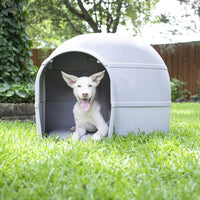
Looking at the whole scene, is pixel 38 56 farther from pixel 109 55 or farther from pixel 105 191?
pixel 105 191

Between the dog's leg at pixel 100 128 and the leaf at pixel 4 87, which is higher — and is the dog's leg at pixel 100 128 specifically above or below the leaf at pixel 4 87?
below

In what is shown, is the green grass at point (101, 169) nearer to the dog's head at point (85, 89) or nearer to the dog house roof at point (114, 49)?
the dog's head at point (85, 89)

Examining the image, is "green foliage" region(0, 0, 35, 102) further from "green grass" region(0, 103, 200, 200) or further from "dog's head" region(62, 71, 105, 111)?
"green grass" region(0, 103, 200, 200)

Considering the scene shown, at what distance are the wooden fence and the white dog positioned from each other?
9.28m

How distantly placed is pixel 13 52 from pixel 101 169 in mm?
3511

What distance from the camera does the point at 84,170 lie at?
1937 mm

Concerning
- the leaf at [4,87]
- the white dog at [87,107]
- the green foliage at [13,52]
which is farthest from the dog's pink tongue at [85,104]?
the leaf at [4,87]

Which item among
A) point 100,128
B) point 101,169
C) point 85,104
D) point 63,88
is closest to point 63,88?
point 63,88

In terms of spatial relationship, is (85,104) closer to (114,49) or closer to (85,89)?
(85,89)

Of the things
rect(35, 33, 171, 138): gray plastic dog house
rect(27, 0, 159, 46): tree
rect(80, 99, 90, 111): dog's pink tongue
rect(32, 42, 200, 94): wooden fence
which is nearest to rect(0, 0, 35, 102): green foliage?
rect(35, 33, 171, 138): gray plastic dog house

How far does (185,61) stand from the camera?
11742 mm

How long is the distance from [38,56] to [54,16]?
213 centimetres

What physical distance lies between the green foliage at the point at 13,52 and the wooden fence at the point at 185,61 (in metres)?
8.27

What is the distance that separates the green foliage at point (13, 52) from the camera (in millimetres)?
4480
